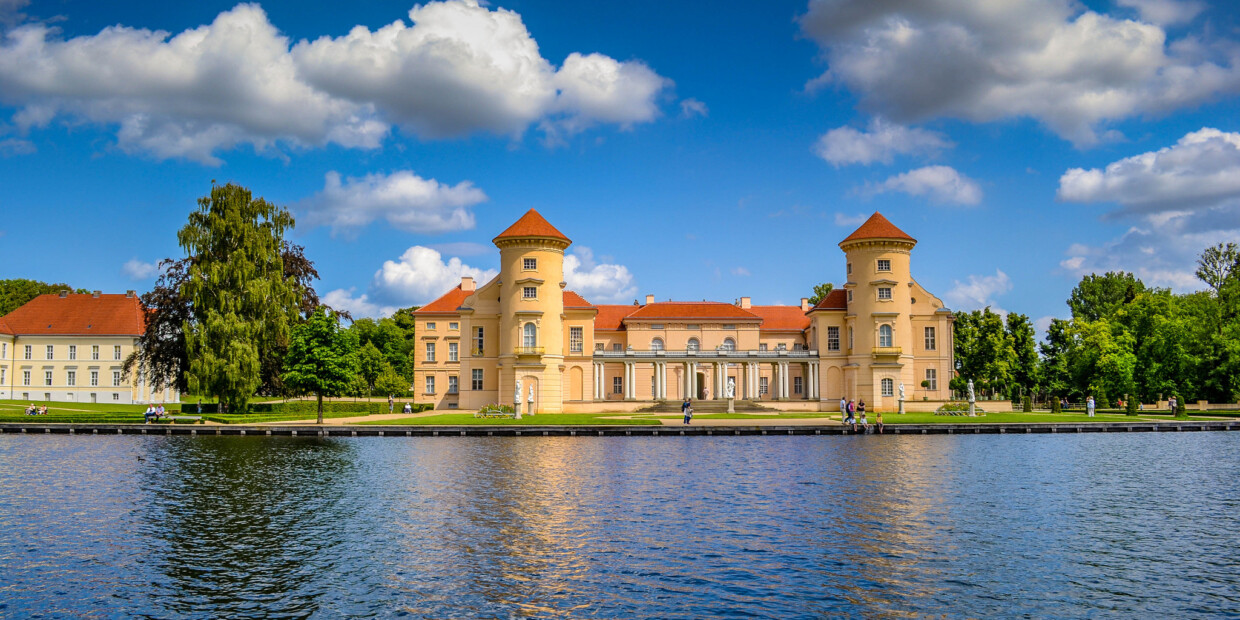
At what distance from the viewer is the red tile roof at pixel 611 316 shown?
3233 inches

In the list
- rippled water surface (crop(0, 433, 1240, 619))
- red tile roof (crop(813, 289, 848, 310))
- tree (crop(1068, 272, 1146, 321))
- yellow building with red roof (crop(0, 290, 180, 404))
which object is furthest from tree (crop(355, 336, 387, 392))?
tree (crop(1068, 272, 1146, 321))

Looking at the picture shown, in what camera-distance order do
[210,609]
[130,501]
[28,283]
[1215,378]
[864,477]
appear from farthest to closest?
[28,283] < [1215,378] < [864,477] < [130,501] < [210,609]

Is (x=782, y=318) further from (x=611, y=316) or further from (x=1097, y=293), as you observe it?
(x=1097, y=293)

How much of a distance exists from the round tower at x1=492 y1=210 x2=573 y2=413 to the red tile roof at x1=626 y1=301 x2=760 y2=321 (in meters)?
16.2

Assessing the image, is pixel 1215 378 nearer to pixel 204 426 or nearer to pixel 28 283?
pixel 204 426

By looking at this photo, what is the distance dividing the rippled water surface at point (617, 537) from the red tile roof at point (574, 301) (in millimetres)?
38420

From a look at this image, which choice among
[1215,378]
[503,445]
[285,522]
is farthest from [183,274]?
[1215,378]

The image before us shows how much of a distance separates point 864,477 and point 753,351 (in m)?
46.1

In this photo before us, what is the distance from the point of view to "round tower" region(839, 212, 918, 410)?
223 ft

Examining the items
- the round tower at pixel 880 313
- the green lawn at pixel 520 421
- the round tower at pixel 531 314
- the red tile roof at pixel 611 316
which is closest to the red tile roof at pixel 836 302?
the round tower at pixel 880 313

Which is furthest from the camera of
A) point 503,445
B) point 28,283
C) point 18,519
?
point 28,283

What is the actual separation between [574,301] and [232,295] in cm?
2900

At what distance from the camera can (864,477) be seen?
28031mm

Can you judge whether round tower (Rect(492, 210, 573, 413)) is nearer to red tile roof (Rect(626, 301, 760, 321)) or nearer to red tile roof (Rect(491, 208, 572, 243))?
red tile roof (Rect(491, 208, 572, 243))
